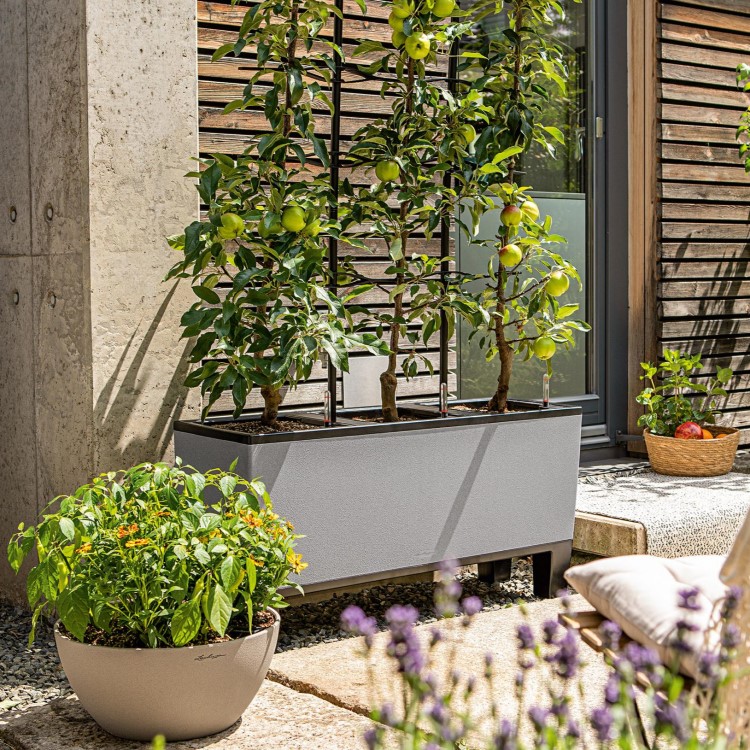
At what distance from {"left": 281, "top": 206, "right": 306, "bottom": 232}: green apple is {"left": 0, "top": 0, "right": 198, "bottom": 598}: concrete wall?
0.46m

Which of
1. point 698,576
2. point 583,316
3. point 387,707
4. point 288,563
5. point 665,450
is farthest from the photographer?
point 583,316

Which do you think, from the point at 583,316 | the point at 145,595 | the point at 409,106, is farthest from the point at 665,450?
the point at 145,595

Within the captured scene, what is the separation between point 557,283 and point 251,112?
50.3 inches

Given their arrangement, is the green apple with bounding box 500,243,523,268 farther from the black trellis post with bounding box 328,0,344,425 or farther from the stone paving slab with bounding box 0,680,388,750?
the stone paving slab with bounding box 0,680,388,750

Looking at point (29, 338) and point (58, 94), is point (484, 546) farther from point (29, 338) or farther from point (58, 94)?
point (58, 94)

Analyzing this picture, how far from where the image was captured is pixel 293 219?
3266mm

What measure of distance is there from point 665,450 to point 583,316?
0.88m

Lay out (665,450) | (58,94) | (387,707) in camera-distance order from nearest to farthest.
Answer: (387,707)
(58,94)
(665,450)

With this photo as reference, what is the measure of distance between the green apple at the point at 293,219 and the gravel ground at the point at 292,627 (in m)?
1.27

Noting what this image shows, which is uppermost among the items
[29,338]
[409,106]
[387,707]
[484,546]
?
[409,106]

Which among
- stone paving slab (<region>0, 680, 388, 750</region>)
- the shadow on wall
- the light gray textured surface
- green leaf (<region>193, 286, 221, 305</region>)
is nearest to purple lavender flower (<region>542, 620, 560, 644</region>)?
stone paving slab (<region>0, 680, 388, 750</region>)

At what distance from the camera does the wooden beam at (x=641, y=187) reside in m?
5.45

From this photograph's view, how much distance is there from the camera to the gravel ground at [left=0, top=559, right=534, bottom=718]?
3.03m

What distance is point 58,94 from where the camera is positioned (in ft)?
11.5
